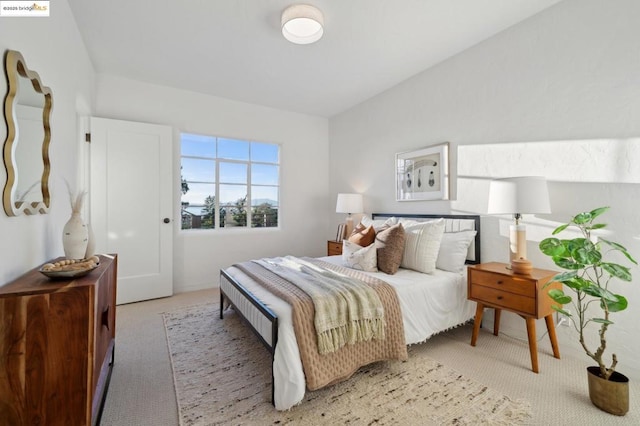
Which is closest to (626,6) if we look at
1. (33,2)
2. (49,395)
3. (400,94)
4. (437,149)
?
(437,149)

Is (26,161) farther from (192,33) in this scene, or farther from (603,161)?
(603,161)

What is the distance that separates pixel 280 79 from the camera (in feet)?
11.9

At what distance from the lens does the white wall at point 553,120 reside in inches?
77.1

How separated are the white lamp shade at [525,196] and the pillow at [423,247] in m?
0.60

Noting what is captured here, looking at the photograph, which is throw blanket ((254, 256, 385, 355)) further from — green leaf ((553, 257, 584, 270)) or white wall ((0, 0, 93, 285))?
white wall ((0, 0, 93, 285))

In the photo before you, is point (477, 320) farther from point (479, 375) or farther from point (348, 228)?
point (348, 228)

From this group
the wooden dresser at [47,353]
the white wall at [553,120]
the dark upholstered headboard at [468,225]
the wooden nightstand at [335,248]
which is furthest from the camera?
the wooden nightstand at [335,248]

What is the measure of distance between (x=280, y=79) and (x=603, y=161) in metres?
3.32

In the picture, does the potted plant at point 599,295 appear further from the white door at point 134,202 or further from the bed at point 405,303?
the white door at point 134,202

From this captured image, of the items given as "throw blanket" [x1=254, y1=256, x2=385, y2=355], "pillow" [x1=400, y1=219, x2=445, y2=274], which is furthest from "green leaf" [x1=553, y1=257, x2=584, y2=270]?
"throw blanket" [x1=254, y1=256, x2=385, y2=355]

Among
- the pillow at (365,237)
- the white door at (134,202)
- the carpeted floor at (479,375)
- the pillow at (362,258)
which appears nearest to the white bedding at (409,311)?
the pillow at (362,258)

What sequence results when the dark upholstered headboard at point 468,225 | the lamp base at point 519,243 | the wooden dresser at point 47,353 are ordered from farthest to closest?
the dark upholstered headboard at point 468,225
the lamp base at point 519,243
the wooden dresser at point 47,353

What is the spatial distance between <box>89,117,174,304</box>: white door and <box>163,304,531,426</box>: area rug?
1.58 metres

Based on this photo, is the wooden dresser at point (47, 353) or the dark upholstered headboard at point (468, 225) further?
the dark upholstered headboard at point (468, 225)
